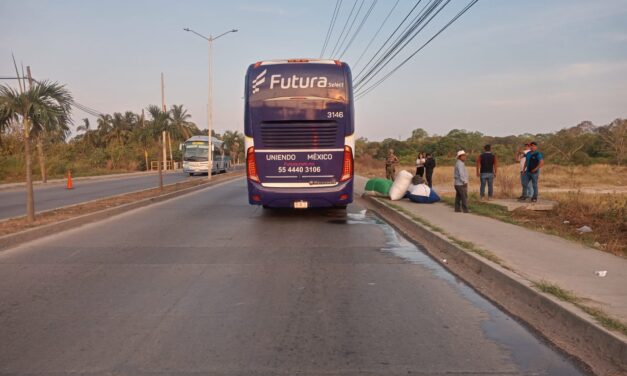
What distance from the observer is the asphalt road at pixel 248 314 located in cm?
434

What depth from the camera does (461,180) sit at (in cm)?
1381

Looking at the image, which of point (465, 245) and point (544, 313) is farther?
point (465, 245)

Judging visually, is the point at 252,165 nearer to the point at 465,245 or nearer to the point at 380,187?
the point at 465,245

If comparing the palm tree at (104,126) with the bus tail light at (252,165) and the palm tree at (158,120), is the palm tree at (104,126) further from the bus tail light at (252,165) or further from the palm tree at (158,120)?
the bus tail light at (252,165)

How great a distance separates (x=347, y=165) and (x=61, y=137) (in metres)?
7.34

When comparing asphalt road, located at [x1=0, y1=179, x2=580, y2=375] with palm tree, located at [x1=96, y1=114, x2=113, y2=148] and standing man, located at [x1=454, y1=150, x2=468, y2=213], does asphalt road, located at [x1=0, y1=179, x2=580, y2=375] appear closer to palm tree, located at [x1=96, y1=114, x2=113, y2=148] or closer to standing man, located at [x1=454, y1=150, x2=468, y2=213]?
standing man, located at [x1=454, y1=150, x2=468, y2=213]

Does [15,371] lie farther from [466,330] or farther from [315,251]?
[315,251]

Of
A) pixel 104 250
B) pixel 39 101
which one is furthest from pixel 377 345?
pixel 39 101

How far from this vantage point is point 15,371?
4.16 m

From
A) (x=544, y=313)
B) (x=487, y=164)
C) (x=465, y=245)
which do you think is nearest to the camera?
(x=544, y=313)

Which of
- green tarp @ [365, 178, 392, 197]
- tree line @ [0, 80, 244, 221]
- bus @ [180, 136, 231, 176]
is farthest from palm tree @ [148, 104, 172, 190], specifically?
bus @ [180, 136, 231, 176]

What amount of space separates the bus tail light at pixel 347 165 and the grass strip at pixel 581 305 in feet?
24.2

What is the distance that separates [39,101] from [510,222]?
10958mm

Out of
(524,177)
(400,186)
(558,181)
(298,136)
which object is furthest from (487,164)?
(558,181)
